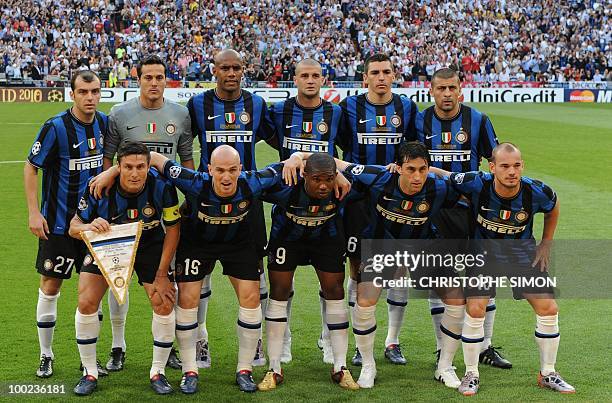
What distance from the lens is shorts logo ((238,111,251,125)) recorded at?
6941mm

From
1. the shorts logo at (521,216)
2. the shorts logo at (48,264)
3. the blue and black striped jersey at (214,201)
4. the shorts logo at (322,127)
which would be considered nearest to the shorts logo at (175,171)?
the blue and black striped jersey at (214,201)

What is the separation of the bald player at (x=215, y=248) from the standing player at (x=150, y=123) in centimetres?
63

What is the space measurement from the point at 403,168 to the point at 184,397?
81.7 inches

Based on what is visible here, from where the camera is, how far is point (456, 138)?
6.81 m

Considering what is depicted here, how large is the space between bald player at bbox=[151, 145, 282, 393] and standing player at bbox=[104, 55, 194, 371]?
627 mm

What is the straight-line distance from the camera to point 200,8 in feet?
124

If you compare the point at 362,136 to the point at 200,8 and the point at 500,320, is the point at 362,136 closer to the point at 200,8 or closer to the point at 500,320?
the point at 500,320

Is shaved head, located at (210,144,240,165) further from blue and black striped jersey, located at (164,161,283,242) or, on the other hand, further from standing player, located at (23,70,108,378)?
standing player, located at (23,70,108,378)

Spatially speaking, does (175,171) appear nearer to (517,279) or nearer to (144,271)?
(144,271)

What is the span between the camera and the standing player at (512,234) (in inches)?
231

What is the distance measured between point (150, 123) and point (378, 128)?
1.76 metres

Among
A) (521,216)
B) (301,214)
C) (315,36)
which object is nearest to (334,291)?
(301,214)

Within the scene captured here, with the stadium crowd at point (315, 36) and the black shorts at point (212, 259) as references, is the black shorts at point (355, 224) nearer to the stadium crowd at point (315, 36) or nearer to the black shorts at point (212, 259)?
the black shorts at point (212, 259)

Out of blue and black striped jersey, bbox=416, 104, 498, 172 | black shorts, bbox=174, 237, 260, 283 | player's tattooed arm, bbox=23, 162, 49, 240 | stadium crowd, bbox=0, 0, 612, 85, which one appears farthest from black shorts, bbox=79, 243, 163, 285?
stadium crowd, bbox=0, 0, 612, 85
